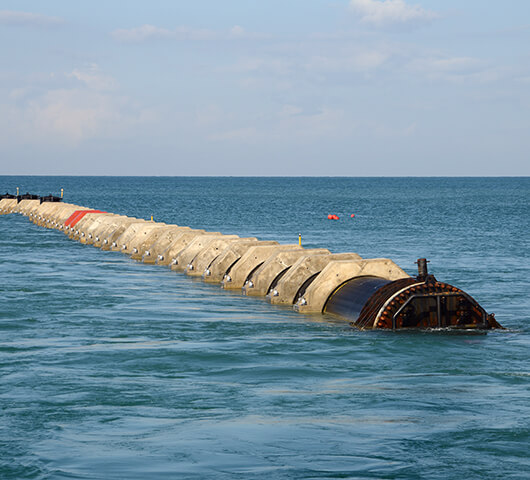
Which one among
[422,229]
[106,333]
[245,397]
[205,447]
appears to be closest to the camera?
[205,447]

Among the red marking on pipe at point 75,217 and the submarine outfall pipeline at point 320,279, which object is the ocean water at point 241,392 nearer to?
the submarine outfall pipeline at point 320,279

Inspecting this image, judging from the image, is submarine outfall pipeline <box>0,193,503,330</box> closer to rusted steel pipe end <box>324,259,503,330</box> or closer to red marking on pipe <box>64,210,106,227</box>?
rusted steel pipe end <box>324,259,503,330</box>

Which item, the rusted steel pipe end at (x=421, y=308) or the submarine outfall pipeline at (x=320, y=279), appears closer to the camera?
the rusted steel pipe end at (x=421, y=308)

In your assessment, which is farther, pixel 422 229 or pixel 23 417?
pixel 422 229

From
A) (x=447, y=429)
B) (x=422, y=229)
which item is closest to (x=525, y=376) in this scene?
(x=447, y=429)

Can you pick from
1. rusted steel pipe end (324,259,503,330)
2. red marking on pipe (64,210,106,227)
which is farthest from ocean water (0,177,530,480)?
red marking on pipe (64,210,106,227)

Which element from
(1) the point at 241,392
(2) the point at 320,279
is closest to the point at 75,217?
(2) the point at 320,279

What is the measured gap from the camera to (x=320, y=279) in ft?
84.7

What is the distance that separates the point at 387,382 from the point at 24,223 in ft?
214

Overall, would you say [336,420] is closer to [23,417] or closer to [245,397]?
[245,397]

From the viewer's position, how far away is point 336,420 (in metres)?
14.6

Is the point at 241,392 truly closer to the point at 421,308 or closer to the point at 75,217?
the point at 421,308

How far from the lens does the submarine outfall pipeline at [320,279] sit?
22031mm

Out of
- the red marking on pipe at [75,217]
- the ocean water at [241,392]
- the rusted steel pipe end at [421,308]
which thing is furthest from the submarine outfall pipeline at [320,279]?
the red marking on pipe at [75,217]
